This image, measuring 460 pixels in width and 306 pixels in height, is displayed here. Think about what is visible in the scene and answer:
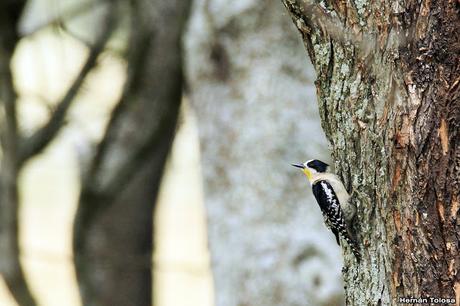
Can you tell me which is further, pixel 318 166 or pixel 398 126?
pixel 318 166

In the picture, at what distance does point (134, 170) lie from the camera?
8.36 metres

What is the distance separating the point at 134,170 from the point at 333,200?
14.7 feet

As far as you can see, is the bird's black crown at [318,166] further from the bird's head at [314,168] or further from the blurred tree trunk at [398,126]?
the blurred tree trunk at [398,126]

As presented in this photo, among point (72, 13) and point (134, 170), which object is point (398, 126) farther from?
point (134, 170)

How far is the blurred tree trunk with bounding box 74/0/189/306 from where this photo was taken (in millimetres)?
8133

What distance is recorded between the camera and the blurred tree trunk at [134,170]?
8.13 m

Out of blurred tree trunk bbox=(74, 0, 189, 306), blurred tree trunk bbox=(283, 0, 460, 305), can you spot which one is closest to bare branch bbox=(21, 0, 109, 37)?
blurred tree trunk bbox=(74, 0, 189, 306)

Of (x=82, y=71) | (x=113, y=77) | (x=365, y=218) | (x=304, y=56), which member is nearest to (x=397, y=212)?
(x=365, y=218)

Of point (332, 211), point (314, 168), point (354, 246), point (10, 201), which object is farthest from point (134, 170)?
point (354, 246)

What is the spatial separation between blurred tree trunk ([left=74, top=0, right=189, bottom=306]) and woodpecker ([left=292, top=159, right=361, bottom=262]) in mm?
3349

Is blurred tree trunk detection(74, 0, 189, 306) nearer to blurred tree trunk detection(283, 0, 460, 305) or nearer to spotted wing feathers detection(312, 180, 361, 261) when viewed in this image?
spotted wing feathers detection(312, 180, 361, 261)

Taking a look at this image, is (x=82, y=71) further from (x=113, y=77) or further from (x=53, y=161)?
(x=53, y=161)

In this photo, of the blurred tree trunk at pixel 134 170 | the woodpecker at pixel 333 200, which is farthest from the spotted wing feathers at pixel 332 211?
the blurred tree trunk at pixel 134 170

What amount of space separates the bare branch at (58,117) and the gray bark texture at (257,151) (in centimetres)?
111
